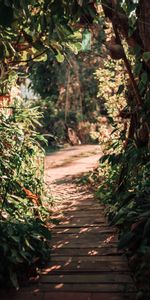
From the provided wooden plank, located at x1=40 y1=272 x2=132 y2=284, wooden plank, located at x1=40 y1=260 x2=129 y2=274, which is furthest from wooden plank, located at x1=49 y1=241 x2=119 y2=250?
wooden plank, located at x1=40 y1=272 x2=132 y2=284

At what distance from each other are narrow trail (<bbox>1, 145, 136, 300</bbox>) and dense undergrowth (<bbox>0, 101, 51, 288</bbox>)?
0.70 feet

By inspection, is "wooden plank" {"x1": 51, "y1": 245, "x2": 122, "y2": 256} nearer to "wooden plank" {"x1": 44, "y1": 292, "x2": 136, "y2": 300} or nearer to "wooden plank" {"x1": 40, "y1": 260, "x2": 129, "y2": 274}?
"wooden plank" {"x1": 40, "y1": 260, "x2": 129, "y2": 274}

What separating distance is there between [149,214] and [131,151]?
1.20 metres

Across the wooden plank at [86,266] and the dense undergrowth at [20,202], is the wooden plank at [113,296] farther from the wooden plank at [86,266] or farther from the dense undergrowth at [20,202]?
the dense undergrowth at [20,202]

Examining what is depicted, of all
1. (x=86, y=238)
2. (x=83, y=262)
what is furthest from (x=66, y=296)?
(x=86, y=238)

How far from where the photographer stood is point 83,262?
13.4 ft

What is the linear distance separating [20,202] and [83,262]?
1382 mm

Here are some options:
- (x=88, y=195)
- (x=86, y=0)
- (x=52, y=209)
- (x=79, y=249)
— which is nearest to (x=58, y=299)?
(x=79, y=249)

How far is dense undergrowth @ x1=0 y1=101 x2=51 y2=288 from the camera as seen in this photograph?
12.2 ft

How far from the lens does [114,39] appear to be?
15.1ft

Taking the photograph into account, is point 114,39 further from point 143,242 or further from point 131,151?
point 143,242

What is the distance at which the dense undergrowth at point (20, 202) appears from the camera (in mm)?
3725

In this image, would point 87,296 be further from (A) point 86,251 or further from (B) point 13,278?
(A) point 86,251

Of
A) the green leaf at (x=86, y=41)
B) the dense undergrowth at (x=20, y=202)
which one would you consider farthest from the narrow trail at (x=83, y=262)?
the green leaf at (x=86, y=41)
